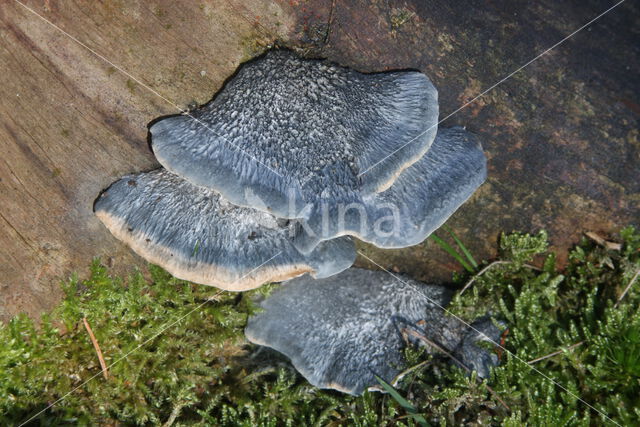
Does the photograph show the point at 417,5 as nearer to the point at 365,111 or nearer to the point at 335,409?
the point at 365,111

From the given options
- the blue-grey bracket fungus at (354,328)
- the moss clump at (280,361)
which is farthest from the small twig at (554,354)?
the blue-grey bracket fungus at (354,328)

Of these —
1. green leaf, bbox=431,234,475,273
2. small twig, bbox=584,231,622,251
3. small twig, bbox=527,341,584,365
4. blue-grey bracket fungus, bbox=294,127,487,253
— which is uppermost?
blue-grey bracket fungus, bbox=294,127,487,253

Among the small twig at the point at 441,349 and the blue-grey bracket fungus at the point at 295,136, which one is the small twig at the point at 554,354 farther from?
the blue-grey bracket fungus at the point at 295,136

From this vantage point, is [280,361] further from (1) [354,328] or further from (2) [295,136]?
(2) [295,136]

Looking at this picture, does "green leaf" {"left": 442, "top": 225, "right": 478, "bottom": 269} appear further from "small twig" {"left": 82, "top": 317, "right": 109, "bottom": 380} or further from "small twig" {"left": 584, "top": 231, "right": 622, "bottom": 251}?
"small twig" {"left": 82, "top": 317, "right": 109, "bottom": 380}

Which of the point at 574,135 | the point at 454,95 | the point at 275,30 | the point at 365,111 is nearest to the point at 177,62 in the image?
the point at 275,30

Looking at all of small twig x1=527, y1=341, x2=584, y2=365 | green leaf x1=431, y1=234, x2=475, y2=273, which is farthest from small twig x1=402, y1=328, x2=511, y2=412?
green leaf x1=431, y1=234, x2=475, y2=273
